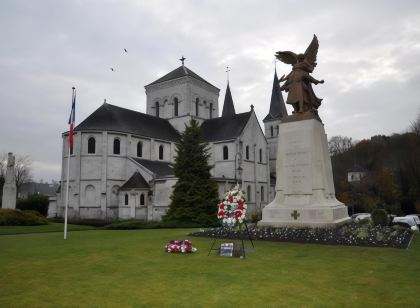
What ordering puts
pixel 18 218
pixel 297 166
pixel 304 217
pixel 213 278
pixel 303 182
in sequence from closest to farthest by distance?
pixel 213 278
pixel 304 217
pixel 303 182
pixel 297 166
pixel 18 218

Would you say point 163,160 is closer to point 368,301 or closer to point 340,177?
point 340,177

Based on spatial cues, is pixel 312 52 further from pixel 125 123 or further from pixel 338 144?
pixel 338 144

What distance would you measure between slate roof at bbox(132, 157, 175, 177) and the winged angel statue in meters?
26.9

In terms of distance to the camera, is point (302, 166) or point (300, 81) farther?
point (300, 81)

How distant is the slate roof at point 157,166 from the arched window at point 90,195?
618 cm

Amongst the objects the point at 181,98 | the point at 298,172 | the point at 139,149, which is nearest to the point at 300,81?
the point at 298,172

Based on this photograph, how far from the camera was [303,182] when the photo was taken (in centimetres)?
1719

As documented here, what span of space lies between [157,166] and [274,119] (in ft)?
87.8

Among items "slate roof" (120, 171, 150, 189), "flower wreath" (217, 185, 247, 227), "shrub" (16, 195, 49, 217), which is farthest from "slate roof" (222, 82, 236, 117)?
"flower wreath" (217, 185, 247, 227)

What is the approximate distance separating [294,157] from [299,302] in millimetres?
11920

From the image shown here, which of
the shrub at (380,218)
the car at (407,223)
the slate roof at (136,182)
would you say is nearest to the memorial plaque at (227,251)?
the shrub at (380,218)

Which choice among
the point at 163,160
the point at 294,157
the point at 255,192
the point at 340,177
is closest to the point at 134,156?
the point at 163,160

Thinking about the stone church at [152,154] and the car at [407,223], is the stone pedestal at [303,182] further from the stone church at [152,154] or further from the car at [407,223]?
the stone church at [152,154]

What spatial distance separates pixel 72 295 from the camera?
6.77 meters
